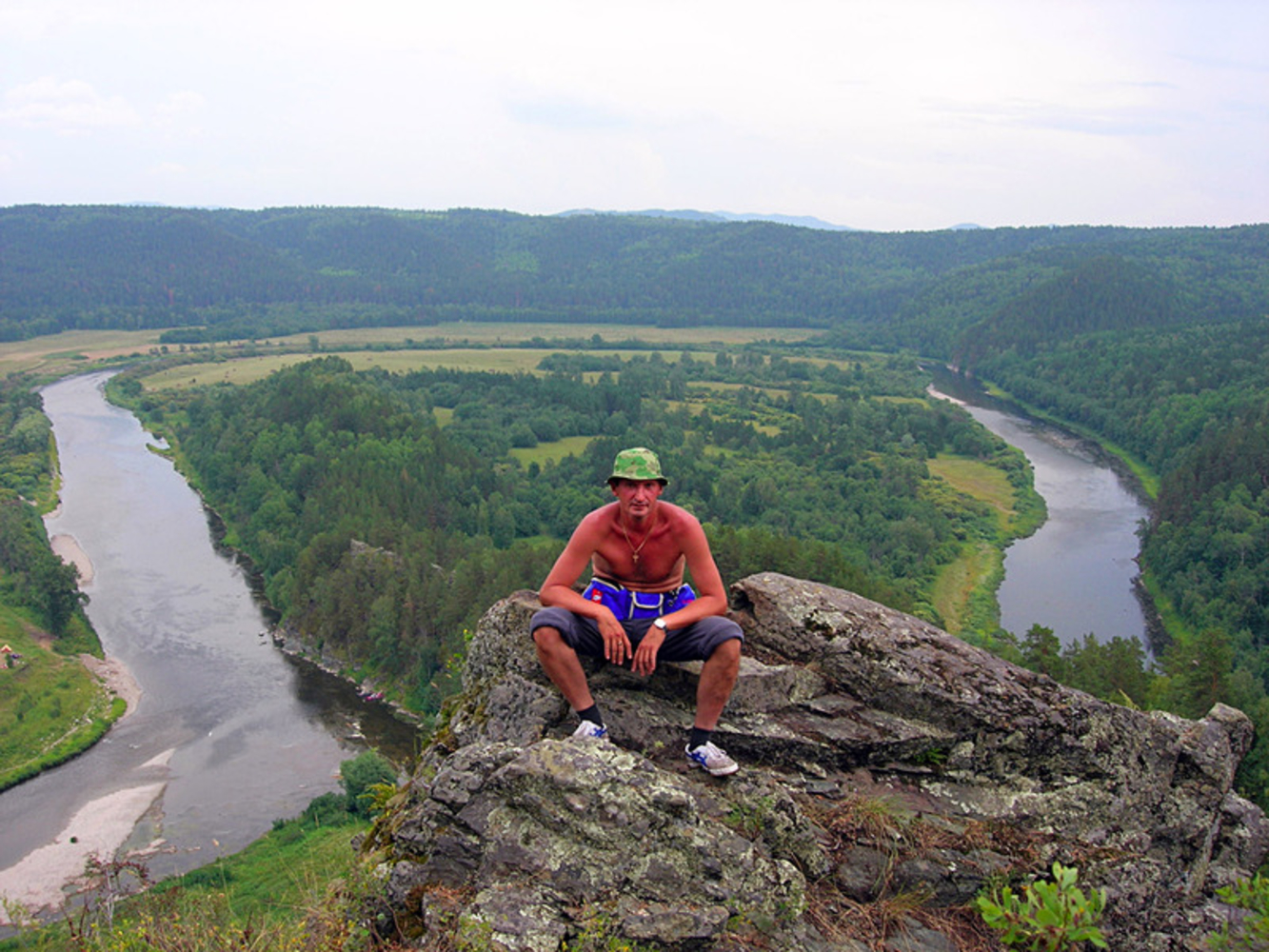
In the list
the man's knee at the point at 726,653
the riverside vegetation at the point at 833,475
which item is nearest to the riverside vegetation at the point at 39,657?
the riverside vegetation at the point at 833,475

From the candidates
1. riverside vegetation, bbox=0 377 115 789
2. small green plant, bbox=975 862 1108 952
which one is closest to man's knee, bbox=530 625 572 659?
small green plant, bbox=975 862 1108 952

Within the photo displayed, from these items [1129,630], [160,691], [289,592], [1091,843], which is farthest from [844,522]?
[1091,843]

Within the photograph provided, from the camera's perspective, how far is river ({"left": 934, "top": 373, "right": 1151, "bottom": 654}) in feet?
213

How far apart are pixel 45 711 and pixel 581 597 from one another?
54.5m

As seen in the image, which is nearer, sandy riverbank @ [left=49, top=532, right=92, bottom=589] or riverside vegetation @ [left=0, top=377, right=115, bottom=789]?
riverside vegetation @ [left=0, top=377, right=115, bottom=789]

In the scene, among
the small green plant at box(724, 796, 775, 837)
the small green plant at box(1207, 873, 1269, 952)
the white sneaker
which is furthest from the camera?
the white sneaker

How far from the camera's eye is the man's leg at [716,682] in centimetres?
863

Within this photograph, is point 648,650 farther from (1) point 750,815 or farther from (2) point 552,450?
(2) point 552,450

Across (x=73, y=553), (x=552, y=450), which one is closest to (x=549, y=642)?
(x=73, y=553)

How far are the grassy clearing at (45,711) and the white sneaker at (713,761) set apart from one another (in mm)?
50382

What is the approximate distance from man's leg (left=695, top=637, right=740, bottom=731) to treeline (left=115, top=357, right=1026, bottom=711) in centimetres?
4388

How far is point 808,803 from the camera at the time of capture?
348 inches

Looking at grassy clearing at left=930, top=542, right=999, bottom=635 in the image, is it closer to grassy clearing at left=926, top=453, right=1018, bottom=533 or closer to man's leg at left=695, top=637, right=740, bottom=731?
grassy clearing at left=926, top=453, right=1018, bottom=533

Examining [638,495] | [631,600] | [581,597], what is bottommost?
[631,600]
